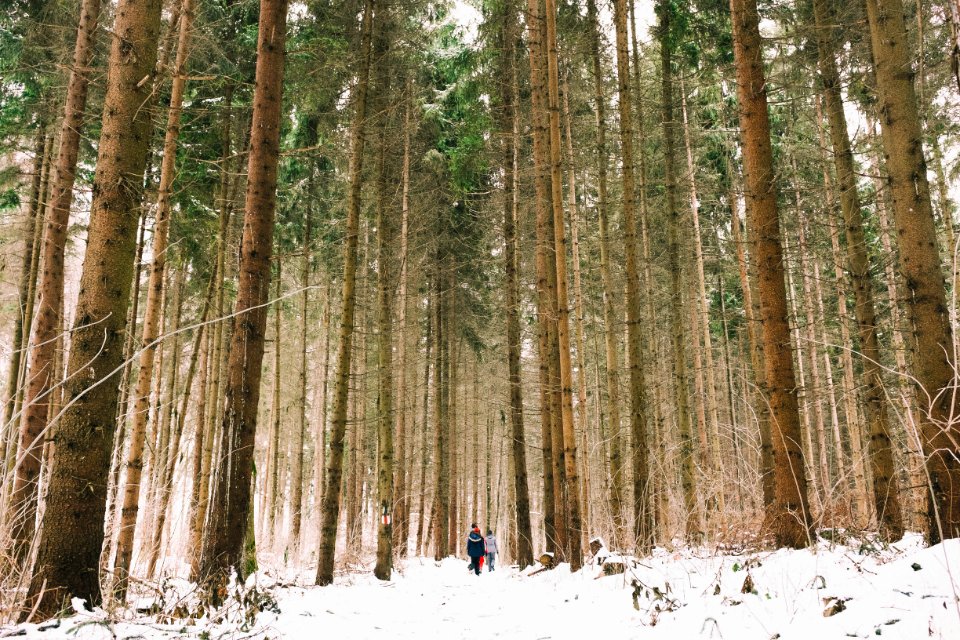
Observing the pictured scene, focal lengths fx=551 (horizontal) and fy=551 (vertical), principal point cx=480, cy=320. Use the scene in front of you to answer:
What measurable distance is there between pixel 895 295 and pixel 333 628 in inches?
485

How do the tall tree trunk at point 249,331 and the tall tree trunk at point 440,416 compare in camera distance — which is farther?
the tall tree trunk at point 440,416

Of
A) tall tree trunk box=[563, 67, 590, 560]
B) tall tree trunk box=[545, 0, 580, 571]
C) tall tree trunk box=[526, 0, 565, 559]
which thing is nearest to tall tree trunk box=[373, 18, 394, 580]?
tall tree trunk box=[526, 0, 565, 559]

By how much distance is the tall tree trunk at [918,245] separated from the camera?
430cm

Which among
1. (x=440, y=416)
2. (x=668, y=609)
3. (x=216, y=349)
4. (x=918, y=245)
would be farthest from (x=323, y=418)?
(x=918, y=245)

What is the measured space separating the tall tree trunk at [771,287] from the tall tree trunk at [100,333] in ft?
17.4

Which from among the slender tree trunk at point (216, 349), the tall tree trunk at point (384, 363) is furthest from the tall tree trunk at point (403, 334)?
the slender tree trunk at point (216, 349)

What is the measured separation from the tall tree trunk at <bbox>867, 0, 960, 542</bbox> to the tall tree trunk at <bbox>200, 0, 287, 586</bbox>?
18.5 feet

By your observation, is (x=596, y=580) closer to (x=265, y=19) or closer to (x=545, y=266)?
(x=545, y=266)

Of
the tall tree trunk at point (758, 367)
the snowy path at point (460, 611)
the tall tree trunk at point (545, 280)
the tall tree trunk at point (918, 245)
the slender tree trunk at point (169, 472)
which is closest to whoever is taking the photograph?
the tall tree trunk at point (918, 245)

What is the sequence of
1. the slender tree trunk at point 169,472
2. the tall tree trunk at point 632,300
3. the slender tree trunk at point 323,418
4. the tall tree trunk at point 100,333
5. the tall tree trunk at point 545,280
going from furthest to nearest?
the slender tree trunk at point 323,418, the tall tree trunk at point 545,280, the tall tree trunk at point 632,300, the slender tree trunk at point 169,472, the tall tree trunk at point 100,333

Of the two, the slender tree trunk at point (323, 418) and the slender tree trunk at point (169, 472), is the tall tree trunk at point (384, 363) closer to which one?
the slender tree trunk at point (323, 418)

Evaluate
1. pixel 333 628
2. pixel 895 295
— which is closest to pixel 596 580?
pixel 333 628

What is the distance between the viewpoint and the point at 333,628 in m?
5.12

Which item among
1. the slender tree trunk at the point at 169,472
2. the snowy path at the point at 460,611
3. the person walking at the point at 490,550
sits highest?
the slender tree trunk at the point at 169,472
